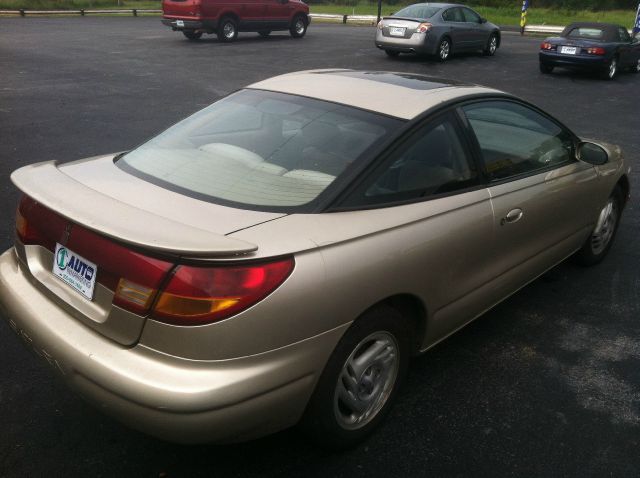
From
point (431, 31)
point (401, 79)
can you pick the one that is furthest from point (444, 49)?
point (401, 79)

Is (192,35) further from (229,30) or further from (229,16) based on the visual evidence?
(229,16)

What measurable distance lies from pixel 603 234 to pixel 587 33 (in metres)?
12.3

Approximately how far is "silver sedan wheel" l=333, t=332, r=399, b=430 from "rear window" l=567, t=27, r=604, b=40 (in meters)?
14.6

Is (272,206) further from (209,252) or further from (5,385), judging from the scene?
(5,385)

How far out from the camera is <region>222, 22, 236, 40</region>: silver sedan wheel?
757 inches

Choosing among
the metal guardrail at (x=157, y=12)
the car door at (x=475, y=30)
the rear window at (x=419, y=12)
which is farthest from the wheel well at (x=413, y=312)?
the metal guardrail at (x=157, y=12)

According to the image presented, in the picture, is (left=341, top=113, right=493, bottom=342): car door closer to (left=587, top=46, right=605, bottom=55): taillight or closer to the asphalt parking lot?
the asphalt parking lot

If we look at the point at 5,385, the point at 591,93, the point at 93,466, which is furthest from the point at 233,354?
the point at 591,93

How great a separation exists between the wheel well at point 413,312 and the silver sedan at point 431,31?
14014 mm

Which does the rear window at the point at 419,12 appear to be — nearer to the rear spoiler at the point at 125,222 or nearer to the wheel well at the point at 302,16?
the wheel well at the point at 302,16

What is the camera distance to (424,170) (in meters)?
2.89

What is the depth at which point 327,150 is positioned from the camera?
110 inches

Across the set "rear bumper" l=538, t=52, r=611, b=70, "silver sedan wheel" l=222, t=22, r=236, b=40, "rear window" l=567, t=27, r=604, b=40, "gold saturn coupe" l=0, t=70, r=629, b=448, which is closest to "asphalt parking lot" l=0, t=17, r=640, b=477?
"gold saturn coupe" l=0, t=70, r=629, b=448

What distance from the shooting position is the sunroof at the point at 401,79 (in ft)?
11.0
